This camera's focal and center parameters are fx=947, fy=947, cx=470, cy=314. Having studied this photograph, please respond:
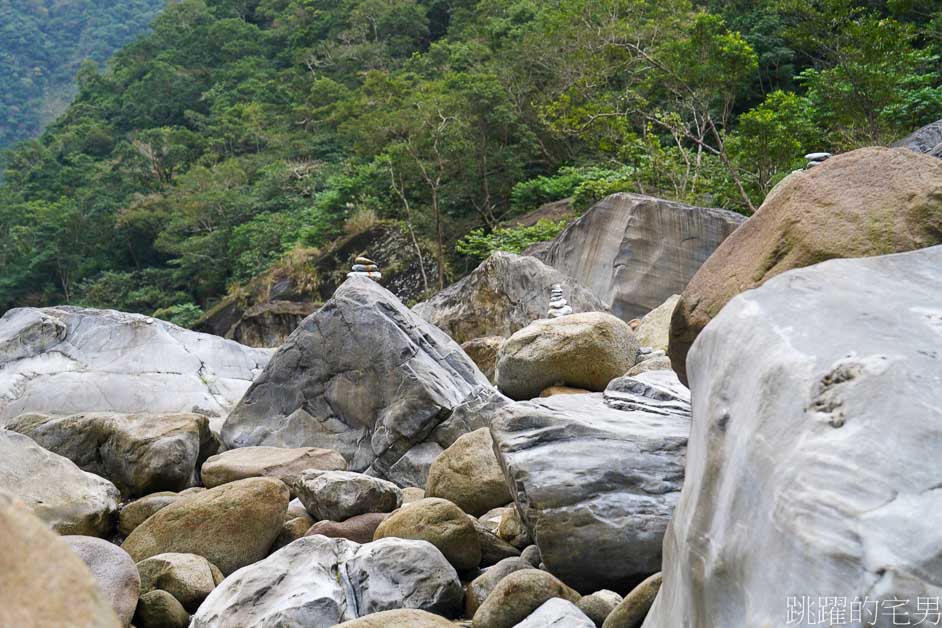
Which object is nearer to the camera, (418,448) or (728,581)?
(728,581)

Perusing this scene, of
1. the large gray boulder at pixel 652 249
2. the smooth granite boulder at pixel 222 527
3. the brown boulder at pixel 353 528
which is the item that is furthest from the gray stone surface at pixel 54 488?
the large gray boulder at pixel 652 249

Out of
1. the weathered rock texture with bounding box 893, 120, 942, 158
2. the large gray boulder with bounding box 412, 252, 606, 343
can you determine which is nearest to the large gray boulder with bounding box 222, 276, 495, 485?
the large gray boulder with bounding box 412, 252, 606, 343

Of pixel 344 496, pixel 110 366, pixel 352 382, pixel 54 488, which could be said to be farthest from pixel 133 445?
pixel 110 366

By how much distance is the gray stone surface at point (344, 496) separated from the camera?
17.8 feet

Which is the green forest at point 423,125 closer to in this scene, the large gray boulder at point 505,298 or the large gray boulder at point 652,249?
the large gray boulder at point 652,249

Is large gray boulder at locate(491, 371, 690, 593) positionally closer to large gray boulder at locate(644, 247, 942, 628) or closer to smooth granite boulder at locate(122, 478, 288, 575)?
large gray boulder at locate(644, 247, 942, 628)

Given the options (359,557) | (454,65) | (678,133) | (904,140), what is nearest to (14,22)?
(454,65)

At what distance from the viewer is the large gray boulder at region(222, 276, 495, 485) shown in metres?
7.49

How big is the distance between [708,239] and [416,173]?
33.2 feet

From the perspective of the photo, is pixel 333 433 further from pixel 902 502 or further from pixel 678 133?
pixel 678 133

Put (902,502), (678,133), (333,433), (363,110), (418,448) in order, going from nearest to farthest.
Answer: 1. (902,502)
2. (418,448)
3. (333,433)
4. (678,133)
5. (363,110)

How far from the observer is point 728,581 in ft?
7.24

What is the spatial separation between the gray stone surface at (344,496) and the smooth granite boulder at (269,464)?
0.69 m

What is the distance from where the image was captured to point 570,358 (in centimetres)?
720
